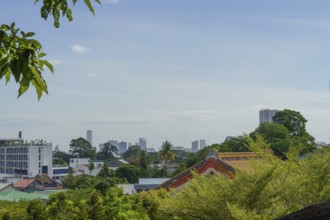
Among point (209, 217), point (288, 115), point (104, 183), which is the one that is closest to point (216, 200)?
point (209, 217)

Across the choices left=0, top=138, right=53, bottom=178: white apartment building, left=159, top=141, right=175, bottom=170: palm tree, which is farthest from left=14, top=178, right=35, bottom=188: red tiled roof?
left=159, top=141, right=175, bottom=170: palm tree

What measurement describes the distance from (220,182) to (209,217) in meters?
0.75

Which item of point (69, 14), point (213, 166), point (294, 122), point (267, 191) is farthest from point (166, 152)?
point (69, 14)

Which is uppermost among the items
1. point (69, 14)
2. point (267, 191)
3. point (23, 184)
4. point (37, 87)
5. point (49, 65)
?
point (69, 14)

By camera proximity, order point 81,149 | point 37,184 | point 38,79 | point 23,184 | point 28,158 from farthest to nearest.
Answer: point 81,149, point 28,158, point 23,184, point 37,184, point 38,79

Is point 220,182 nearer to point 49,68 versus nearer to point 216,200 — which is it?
point 216,200

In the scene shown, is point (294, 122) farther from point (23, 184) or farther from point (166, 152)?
point (23, 184)

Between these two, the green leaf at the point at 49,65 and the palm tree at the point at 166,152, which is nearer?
the green leaf at the point at 49,65

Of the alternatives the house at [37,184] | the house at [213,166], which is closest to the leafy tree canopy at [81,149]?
the house at [37,184]

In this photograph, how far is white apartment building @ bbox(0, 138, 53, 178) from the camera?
84188 mm

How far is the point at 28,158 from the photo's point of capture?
84.2 metres

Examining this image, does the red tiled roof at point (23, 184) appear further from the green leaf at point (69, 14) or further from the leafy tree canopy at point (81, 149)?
the green leaf at point (69, 14)

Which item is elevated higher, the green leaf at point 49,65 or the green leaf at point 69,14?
the green leaf at point 69,14

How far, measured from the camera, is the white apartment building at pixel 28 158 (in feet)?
276
